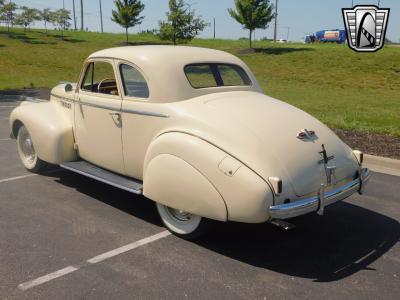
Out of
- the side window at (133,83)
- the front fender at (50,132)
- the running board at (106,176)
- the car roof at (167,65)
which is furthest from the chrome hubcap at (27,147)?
the side window at (133,83)

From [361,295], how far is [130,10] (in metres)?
42.2

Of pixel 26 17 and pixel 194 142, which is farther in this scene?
pixel 26 17

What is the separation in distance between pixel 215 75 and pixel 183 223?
1.81 metres

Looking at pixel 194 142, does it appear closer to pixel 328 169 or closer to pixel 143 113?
pixel 143 113

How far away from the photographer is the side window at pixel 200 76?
4.98 metres

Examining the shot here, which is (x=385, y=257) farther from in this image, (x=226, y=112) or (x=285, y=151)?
(x=226, y=112)

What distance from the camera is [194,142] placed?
4.12m

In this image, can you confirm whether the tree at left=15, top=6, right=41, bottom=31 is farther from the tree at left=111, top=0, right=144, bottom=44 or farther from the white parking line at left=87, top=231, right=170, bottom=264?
the white parking line at left=87, top=231, right=170, bottom=264

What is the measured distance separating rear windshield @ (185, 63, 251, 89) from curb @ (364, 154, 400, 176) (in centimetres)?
295

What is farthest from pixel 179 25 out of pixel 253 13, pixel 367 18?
pixel 367 18

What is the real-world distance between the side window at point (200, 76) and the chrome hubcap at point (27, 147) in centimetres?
292

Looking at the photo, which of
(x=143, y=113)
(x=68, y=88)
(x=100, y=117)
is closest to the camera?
(x=143, y=113)

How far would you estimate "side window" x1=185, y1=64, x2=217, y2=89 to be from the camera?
4979 mm

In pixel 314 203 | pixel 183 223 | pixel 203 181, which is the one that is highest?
pixel 203 181
